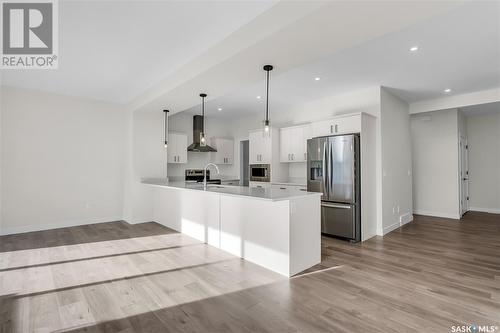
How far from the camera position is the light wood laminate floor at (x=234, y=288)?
6.82 feet

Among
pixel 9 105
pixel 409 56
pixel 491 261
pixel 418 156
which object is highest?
pixel 409 56

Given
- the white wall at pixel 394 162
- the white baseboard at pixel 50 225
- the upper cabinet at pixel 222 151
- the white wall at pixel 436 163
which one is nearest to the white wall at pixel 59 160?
the white baseboard at pixel 50 225

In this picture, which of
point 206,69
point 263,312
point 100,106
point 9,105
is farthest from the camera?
point 100,106

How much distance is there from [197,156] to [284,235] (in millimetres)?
5167

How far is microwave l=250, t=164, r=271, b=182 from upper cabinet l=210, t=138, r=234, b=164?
1.41 m

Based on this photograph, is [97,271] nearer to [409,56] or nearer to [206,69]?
[206,69]

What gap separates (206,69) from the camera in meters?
3.24

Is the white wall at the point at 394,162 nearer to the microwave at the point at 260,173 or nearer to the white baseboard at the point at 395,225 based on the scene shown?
the white baseboard at the point at 395,225

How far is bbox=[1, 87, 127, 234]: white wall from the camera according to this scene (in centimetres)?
482

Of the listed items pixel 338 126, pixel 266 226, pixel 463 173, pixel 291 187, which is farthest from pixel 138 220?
Result: pixel 463 173

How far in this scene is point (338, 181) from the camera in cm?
457

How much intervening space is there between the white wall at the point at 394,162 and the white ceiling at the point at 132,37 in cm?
364

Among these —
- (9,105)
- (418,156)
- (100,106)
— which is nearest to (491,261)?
(418,156)

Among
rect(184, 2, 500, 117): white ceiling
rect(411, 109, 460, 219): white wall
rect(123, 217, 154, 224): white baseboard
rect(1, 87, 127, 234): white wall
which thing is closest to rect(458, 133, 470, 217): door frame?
rect(411, 109, 460, 219): white wall
